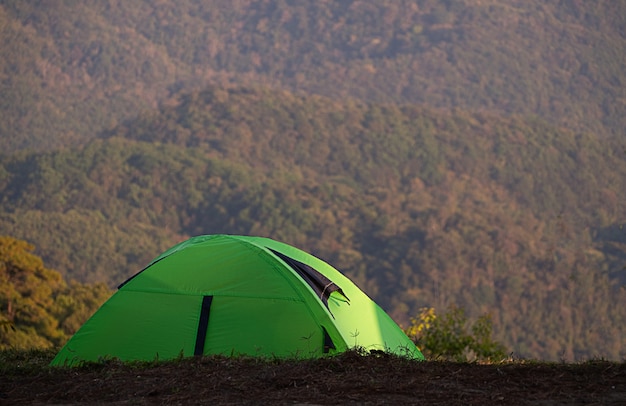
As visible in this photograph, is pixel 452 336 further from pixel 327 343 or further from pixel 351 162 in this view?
pixel 351 162

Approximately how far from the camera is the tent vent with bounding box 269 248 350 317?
6.26m

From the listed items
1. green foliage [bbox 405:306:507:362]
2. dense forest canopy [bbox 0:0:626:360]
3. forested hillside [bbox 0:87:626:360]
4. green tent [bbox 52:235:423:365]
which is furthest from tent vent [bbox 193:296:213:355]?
forested hillside [bbox 0:87:626:360]

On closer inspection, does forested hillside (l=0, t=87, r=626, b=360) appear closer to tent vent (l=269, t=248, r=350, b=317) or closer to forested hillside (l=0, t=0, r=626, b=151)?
forested hillside (l=0, t=0, r=626, b=151)

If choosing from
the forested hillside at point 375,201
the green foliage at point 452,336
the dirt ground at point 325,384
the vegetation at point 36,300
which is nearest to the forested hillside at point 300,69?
the forested hillside at point 375,201

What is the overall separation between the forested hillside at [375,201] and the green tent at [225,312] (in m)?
51.5

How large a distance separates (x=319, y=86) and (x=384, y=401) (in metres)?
Answer: 185

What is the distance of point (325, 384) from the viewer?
4500mm

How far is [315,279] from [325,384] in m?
1.89

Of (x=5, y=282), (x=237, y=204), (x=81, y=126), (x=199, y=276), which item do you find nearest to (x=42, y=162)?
(x=237, y=204)

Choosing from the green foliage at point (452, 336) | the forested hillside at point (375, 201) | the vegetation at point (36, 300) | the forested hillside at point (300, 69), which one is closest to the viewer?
the green foliage at point (452, 336)

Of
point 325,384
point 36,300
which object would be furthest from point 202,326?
point 36,300

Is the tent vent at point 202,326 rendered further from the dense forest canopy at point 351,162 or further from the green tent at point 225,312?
the dense forest canopy at point 351,162

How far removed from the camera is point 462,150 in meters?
134

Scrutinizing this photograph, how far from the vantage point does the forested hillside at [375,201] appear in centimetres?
8075
